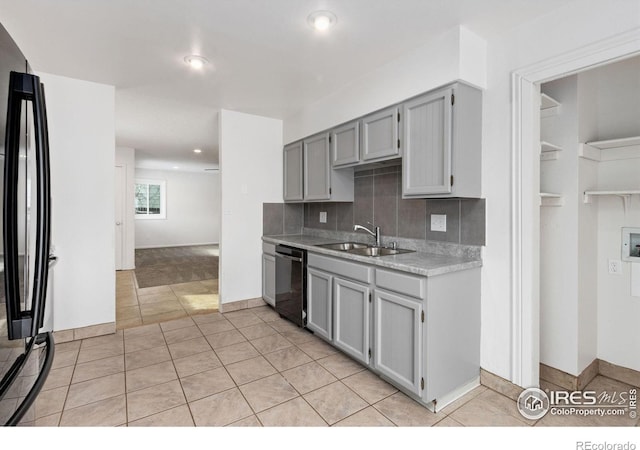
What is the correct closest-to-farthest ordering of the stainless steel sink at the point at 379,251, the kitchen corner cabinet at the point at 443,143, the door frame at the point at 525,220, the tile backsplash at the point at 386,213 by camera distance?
the door frame at the point at 525,220
the kitchen corner cabinet at the point at 443,143
the tile backsplash at the point at 386,213
the stainless steel sink at the point at 379,251

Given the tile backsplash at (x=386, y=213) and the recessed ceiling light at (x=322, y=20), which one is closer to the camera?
the recessed ceiling light at (x=322, y=20)

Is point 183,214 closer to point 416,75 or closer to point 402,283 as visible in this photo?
point 416,75

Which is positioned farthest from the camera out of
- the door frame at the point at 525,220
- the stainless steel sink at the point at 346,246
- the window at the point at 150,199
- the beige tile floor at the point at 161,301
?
the window at the point at 150,199

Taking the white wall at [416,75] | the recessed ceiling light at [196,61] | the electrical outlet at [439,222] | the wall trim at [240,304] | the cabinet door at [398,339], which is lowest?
the wall trim at [240,304]

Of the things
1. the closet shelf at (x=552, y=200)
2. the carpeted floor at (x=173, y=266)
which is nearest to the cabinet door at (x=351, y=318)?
the closet shelf at (x=552, y=200)

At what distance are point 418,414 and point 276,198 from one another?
293 cm

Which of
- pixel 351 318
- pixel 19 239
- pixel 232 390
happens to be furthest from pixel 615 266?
pixel 19 239

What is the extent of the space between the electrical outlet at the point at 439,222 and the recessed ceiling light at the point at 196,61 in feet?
7.18

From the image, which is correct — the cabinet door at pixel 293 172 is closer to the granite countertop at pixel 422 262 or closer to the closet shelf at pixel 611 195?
the granite countertop at pixel 422 262

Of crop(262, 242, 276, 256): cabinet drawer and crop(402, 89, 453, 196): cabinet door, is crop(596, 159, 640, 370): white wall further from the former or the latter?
crop(262, 242, 276, 256): cabinet drawer

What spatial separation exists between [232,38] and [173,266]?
222 inches

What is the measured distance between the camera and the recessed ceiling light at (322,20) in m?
2.00

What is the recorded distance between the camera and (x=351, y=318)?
2.56 metres

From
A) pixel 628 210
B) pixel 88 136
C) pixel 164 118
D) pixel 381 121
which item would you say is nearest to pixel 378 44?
pixel 381 121
